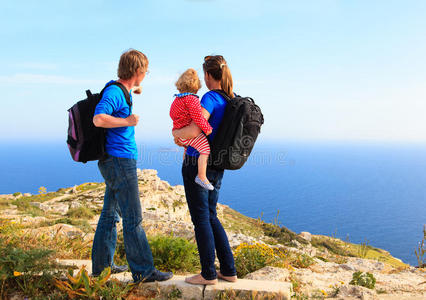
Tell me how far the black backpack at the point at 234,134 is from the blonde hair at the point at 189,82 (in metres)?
0.27

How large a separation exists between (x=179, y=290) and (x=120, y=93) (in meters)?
2.45

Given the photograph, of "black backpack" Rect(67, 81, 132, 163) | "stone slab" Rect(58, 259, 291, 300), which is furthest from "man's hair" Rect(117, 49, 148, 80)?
"stone slab" Rect(58, 259, 291, 300)

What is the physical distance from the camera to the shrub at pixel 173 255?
482cm

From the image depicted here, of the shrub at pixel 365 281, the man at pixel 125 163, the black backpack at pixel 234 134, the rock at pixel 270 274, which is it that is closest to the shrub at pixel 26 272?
the man at pixel 125 163

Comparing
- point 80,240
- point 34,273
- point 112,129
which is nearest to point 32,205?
point 80,240

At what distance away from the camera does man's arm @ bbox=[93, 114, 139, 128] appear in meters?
3.20

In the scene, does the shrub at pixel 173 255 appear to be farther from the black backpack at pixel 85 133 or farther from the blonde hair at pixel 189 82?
the blonde hair at pixel 189 82

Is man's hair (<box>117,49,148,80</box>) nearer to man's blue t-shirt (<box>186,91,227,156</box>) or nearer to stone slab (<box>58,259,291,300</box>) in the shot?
man's blue t-shirt (<box>186,91,227,156</box>)

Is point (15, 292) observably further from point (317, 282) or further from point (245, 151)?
point (317, 282)

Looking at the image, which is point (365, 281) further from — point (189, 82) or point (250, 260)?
point (189, 82)

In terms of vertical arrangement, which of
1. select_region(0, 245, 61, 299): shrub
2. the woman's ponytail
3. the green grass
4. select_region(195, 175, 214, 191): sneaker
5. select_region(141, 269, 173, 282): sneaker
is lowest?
the green grass

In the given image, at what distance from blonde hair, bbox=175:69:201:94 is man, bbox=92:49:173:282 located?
1.76ft

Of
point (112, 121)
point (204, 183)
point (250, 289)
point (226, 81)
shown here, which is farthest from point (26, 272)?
point (226, 81)

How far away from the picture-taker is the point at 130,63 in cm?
346
